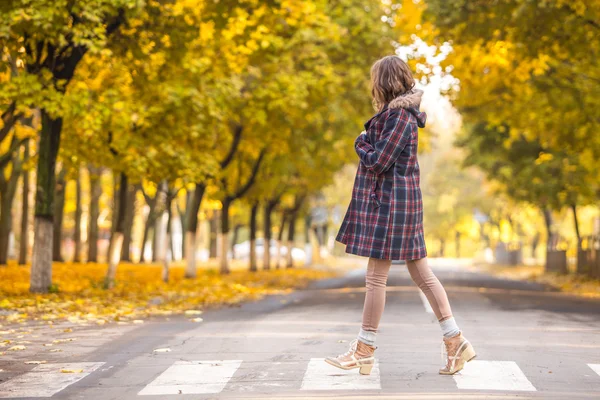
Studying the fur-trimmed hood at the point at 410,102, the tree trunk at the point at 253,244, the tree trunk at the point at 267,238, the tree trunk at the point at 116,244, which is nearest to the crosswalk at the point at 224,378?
the fur-trimmed hood at the point at 410,102

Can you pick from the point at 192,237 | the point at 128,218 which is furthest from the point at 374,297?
the point at 128,218

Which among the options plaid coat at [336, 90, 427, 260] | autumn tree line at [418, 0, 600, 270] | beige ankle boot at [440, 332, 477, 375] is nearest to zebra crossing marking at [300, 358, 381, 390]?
beige ankle boot at [440, 332, 477, 375]

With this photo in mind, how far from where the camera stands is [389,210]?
6684mm

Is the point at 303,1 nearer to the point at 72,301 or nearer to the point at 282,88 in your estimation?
the point at 282,88

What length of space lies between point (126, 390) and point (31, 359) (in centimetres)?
208

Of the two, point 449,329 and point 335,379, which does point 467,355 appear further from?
point 335,379

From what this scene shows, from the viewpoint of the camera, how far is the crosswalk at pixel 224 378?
6258mm

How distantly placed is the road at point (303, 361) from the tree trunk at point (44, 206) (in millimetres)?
4684

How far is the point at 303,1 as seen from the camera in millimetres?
20484

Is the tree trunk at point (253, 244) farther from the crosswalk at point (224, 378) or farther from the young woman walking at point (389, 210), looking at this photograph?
the young woman walking at point (389, 210)

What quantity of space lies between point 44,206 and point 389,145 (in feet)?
37.3

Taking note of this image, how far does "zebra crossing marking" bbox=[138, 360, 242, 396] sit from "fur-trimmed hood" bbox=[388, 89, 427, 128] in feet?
7.01

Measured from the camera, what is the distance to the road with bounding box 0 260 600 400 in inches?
244

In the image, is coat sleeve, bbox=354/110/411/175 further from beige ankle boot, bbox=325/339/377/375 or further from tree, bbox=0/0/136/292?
tree, bbox=0/0/136/292
